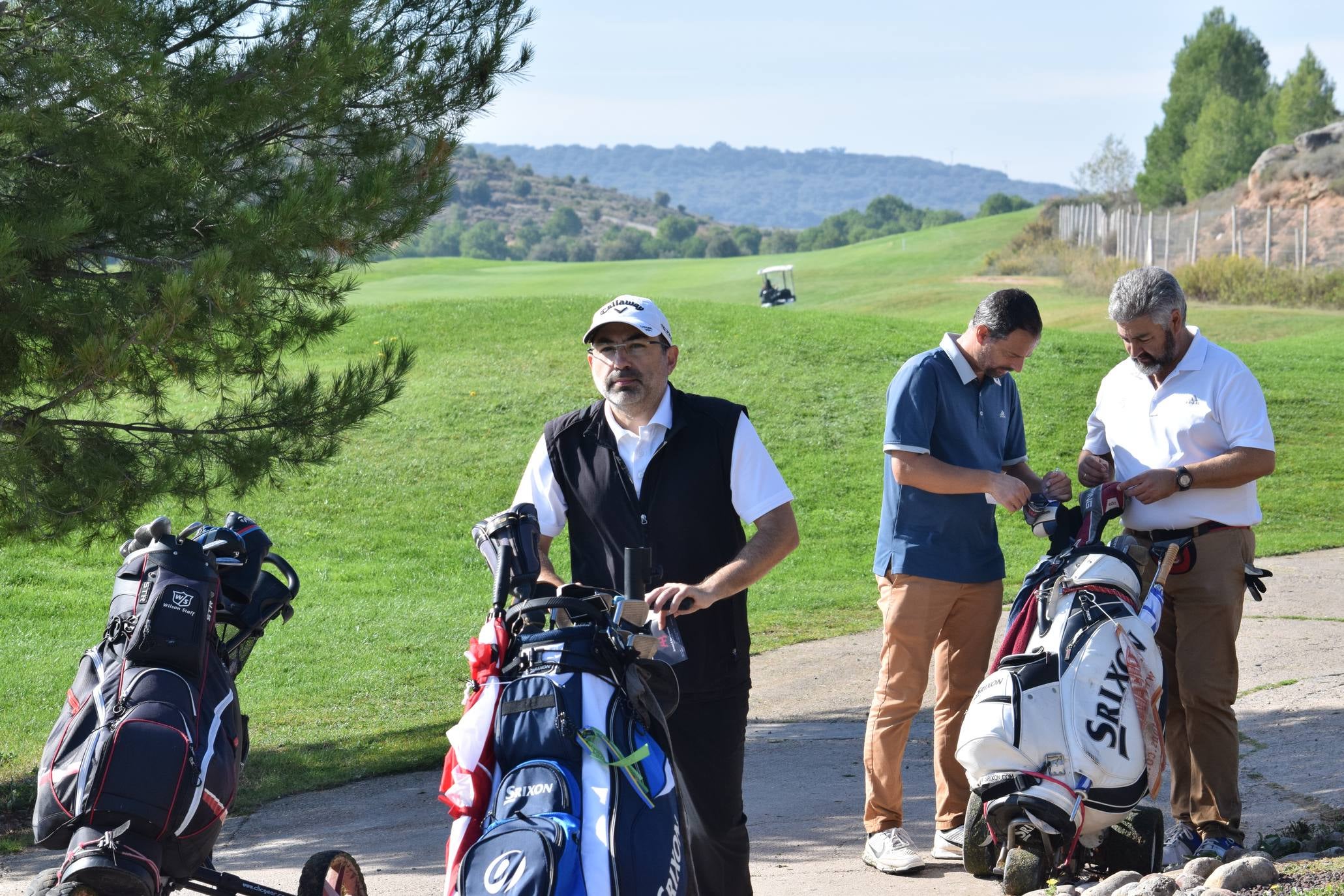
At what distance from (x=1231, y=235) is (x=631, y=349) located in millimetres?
46722

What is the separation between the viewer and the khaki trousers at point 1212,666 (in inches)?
201

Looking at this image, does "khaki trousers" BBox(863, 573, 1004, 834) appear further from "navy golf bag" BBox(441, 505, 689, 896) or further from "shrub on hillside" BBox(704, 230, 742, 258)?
"shrub on hillside" BBox(704, 230, 742, 258)

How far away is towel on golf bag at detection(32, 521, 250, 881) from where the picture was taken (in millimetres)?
3688

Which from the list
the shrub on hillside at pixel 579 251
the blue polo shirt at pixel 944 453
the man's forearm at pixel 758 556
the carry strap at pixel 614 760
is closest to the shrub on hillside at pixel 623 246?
the shrub on hillside at pixel 579 251

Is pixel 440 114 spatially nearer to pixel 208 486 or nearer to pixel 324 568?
pixel 208 486

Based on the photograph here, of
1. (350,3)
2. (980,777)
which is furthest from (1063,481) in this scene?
(350,3)

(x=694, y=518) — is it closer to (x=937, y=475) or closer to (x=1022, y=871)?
(x=937, y=475)

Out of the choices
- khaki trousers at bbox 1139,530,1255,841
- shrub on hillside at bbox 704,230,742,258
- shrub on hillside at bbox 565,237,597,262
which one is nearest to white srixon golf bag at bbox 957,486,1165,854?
khaki trousers at bbox 1139,530,1255,841

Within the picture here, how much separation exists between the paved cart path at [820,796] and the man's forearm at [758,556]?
159cm

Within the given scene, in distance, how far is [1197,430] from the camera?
5.12 m

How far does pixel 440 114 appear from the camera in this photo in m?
7.84

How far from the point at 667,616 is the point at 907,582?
1.85 m

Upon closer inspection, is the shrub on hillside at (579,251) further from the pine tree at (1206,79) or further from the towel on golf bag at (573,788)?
the towel on golf bag at (573,788)

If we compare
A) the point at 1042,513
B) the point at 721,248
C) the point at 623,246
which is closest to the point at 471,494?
the point at 1042,513
